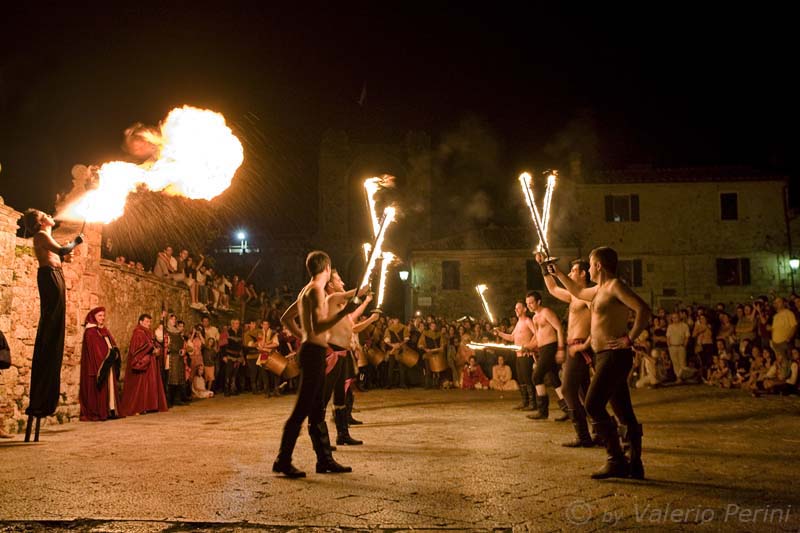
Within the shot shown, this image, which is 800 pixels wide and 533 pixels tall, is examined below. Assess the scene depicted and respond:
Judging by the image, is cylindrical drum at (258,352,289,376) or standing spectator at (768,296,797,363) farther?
cylindrical drum at (258,352,289,376)

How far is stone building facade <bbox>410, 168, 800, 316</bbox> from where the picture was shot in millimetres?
32156

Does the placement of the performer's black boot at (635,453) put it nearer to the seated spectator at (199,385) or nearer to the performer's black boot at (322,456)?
the performer's black boot at (322,456)

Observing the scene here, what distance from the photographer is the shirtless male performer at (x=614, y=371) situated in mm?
5762

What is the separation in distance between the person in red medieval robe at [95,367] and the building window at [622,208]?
26928 millimetres

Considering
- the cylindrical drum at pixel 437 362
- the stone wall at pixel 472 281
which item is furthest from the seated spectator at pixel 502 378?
the stone wall at pixel 472 281

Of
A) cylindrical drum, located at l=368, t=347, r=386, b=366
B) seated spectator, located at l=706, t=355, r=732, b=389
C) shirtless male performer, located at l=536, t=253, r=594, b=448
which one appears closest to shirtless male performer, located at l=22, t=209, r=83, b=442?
shirtless male performer, located at l=536, t=253, r=594, b=448

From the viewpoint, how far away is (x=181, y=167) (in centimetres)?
980

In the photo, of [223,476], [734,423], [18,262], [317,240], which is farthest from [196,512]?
[317,240]

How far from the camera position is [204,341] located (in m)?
16.7

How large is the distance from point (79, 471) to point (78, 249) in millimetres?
5891

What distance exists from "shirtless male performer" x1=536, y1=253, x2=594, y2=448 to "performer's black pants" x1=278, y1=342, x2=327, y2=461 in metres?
2.96

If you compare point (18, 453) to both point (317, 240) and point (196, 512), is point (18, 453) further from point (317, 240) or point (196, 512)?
point (317, 240)

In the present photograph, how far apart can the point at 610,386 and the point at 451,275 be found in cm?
2901

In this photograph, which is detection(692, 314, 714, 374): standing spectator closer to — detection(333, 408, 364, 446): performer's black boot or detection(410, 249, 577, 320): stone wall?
detection(333, 408, 364, 446): performer's black boot
